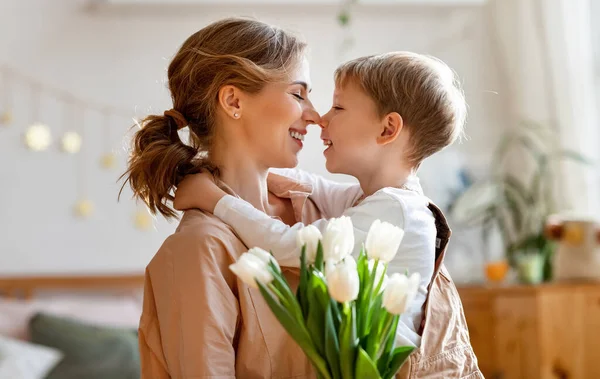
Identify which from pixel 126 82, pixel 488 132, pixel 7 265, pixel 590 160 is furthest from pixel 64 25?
pixel 590 160

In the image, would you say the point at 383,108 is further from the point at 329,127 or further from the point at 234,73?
the point at 234,73

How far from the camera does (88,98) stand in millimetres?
4547

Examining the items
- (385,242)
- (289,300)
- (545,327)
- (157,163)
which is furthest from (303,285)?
(545,327)

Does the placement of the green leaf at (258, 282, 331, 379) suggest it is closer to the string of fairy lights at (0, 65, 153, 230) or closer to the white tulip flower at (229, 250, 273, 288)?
the white tulip flower at (229, 250, 273, 288)

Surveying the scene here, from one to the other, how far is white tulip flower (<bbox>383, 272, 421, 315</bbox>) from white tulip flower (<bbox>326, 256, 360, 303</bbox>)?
0.17 ft

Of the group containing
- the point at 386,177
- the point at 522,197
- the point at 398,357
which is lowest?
the point at 522,197

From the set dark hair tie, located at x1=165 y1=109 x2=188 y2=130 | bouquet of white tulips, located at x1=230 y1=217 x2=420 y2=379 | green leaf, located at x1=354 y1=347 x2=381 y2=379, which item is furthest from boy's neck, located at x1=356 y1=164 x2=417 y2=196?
green leaf, located at x1=354 y1=347 x2=381 y2=379

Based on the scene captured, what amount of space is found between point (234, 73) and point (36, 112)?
296 cm

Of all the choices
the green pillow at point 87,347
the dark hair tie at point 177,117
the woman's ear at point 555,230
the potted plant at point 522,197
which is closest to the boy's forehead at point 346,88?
the dark hair tie at point 177,117

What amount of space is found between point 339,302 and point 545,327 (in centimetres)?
292

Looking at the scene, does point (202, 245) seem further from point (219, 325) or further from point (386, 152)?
point (386, 152)

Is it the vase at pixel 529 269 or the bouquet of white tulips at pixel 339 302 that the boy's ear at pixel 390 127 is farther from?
the vase at pixel 529 269

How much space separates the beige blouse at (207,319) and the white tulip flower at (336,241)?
1.13 feet

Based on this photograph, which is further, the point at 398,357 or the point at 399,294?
the point at 398,357
